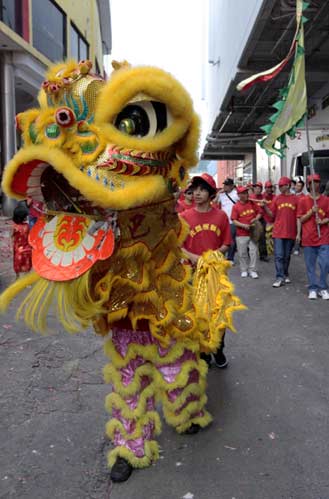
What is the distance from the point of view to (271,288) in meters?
7.57

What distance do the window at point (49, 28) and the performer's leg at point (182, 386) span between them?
1610 cm

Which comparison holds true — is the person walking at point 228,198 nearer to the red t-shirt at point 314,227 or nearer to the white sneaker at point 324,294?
the red t-shirt at point 314,227

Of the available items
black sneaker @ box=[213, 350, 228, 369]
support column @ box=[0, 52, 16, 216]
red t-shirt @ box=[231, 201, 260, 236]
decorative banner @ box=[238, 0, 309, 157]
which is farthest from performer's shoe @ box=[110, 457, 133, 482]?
support column @ box=[0, 52, 16, 216]

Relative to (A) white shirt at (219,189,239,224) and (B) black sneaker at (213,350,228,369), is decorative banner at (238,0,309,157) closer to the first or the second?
(B) black sneaker at (213,350,228,369)

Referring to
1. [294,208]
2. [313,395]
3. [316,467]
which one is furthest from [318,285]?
[316,467]

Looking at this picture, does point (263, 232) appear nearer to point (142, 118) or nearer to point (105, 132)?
point (142, 118)

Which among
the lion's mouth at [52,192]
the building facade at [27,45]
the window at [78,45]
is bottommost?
the lion's mouth at [52,192]

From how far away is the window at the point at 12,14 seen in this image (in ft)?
47.0

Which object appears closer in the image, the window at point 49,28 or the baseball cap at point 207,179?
the baseball cap at point 207,179

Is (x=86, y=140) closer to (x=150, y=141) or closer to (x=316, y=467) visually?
(x=150, y=141)

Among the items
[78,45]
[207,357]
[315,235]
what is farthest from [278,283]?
[78,45]

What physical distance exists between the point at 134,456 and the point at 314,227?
15.8ft

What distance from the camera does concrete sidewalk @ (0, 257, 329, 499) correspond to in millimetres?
2480

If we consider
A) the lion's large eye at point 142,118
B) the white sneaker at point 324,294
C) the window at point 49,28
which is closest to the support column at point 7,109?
the window at point 49,28
